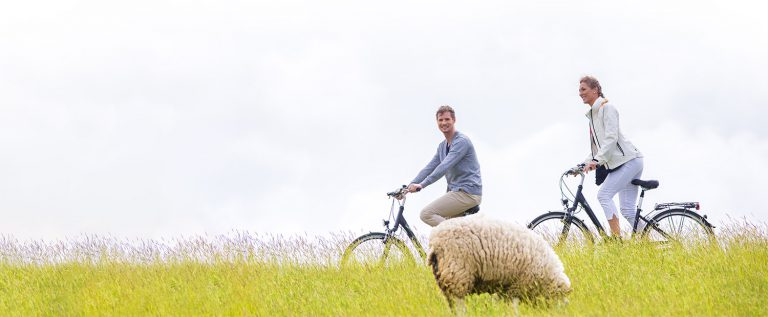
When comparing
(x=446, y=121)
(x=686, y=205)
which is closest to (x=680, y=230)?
(x=686, y=205)

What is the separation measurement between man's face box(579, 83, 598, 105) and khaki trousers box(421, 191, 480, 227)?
2.09 meters

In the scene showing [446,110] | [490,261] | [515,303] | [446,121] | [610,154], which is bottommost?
[515,303]

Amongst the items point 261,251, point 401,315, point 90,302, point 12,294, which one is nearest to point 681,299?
point 401,315

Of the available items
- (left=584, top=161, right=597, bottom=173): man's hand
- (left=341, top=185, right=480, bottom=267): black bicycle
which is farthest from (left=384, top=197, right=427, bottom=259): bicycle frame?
(left=584, top=161, right=597, bottom=173): man's hand

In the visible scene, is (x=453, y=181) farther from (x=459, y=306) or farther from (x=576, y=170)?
(x=459, y=306)

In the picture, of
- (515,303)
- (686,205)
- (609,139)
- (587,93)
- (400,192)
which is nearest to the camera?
(515,303)

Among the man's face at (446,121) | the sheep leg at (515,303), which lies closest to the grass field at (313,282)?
the sheep leg at (515,303)

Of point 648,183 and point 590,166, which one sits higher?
point 590,166

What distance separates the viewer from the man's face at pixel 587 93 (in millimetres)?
10367

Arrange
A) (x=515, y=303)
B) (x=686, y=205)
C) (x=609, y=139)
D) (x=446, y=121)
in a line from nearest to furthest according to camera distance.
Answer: (x=515, y=303) < (x=446, y=121) < (x=609, y=139) < (x=686, y=205)

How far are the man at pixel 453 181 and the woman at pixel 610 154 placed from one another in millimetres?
1692

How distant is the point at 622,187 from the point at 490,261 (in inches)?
157

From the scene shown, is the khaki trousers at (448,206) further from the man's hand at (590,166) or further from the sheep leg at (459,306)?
the sheep leg at (459,306)

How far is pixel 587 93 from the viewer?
10375mm
